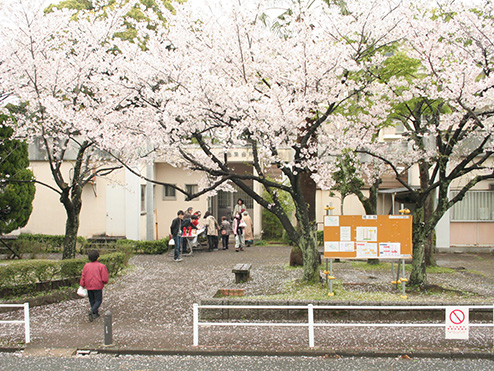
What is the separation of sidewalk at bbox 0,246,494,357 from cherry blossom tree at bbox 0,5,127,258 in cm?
293

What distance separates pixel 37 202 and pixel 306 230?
14510 millimetres

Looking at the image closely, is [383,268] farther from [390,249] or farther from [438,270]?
[390,249]

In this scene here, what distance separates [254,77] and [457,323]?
6.76 meters

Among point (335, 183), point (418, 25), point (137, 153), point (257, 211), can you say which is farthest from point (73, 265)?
point (257, 211)

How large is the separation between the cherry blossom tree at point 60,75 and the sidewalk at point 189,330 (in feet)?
9.62

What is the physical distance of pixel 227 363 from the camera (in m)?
6.75

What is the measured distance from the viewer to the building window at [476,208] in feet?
63.7

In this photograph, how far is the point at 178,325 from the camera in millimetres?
8719

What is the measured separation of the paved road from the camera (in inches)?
257

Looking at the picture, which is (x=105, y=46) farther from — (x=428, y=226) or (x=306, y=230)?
(x=428, y=226)

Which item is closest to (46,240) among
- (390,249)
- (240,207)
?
(240,207)

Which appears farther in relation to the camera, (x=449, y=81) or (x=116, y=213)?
(x=116, y=213)

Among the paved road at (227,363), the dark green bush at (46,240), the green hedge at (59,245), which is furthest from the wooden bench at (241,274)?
the dark green bush at (46,240)

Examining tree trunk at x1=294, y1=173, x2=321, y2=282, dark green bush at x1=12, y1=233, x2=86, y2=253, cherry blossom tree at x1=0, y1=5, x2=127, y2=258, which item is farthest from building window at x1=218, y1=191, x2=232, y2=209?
tree trunk at x1=294, y1=173, x2=321, y2=282
